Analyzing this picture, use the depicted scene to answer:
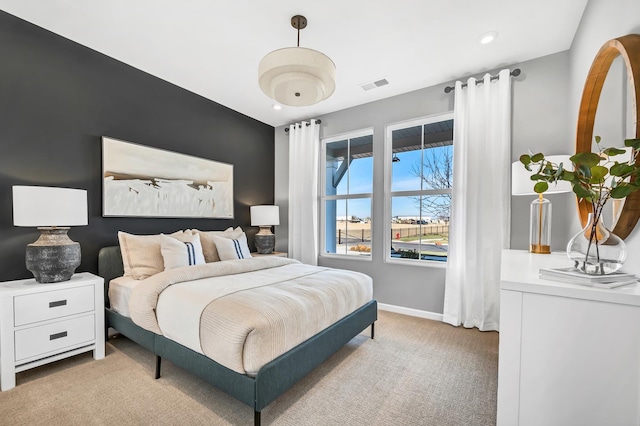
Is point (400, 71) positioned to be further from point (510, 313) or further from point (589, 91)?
point (510, 313)

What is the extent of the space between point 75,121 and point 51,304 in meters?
1.68

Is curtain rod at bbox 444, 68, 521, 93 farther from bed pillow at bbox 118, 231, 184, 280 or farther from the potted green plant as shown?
bed pillow at bbox 118, 231, 184, 280

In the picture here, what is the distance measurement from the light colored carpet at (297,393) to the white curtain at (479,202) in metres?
0.58

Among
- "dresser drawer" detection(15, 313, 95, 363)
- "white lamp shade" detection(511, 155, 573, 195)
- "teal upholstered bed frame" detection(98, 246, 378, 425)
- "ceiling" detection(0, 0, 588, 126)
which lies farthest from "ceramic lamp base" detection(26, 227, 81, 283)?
"white lamp shade" detection(511, 155, 573, 195)

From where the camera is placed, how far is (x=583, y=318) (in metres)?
0.92

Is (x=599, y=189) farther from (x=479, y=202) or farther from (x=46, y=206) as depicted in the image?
(x=46, y=206)

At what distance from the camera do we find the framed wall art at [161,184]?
2.89m

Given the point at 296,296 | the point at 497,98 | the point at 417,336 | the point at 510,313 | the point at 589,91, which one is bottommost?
the point at 417,336

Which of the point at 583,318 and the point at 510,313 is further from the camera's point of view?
the point at 510,313

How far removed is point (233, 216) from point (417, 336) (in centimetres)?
291

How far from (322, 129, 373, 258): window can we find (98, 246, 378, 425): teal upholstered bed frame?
1.60 meters

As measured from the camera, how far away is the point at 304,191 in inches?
174

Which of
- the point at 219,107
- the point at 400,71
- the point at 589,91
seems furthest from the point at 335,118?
the point at 589,91

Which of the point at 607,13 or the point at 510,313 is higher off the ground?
the point at 607,13
